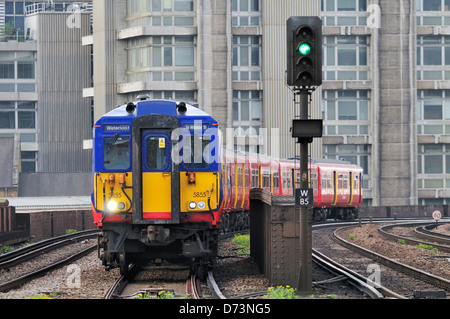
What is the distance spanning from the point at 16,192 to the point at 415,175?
82.5 feet

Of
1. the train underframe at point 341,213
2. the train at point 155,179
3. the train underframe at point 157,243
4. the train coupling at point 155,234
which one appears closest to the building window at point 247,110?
the train underframe at point 341,213

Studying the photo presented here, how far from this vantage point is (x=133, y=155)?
1609 centimetres

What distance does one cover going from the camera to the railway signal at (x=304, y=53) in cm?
1372

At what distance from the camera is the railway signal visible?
13719mm

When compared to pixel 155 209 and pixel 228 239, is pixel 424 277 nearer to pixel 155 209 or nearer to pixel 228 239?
pixel 155 209

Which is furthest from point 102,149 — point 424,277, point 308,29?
point 424,277

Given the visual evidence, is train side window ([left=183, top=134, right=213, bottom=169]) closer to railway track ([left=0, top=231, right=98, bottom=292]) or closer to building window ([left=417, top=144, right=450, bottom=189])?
railway track ([left=0, top=231, right=98, bottom=292])

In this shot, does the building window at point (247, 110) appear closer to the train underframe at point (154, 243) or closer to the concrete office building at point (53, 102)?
the concrete office building at point (53, 102)

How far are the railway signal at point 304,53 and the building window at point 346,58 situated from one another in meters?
40.6

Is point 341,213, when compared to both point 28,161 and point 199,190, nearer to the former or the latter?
point 28,161

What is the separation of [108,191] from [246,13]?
126ft

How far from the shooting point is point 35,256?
24406 millimetres

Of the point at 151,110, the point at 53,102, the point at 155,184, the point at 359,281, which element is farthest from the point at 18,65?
the point at 359,281

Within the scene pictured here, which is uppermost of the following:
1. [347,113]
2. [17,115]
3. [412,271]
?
[17,115]
